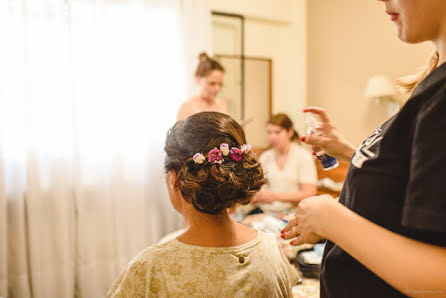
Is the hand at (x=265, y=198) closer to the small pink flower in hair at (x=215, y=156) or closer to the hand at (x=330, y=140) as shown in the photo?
the hand at (x=330, y=140)

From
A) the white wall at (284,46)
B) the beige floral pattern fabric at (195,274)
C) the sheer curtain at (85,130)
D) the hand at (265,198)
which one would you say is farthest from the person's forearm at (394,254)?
the white wall at (284,46)

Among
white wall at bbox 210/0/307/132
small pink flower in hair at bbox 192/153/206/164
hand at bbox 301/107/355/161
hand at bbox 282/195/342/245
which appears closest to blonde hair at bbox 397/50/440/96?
hand at bbox 301/107/355/161

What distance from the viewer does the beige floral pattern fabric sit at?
833mm

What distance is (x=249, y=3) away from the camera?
3.29 meters

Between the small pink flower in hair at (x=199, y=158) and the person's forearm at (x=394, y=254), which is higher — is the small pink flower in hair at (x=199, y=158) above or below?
above

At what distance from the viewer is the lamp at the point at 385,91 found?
2.83m

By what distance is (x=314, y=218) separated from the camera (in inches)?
22.5

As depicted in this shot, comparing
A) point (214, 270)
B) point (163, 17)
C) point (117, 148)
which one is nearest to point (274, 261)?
point (214, 270)

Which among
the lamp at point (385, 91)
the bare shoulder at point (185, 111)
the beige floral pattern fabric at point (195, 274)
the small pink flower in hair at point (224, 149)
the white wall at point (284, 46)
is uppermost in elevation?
the white wall at point (284, 46)

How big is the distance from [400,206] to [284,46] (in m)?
3.38

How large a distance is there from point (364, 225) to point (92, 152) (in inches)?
90.0

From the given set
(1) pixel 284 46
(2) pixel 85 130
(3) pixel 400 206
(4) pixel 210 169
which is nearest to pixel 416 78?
(3) pixel 400 206

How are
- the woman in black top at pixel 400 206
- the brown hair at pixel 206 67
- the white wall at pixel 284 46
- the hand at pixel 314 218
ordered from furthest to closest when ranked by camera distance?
1. the white wall at pixel 284 46
2. the brown hair at pixel 206 67
3. the hand at pixel 314 218
4. the woman in black top at pixel 400 206

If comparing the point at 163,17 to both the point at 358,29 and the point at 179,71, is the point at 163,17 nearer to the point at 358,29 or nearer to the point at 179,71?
the point at 179,71
